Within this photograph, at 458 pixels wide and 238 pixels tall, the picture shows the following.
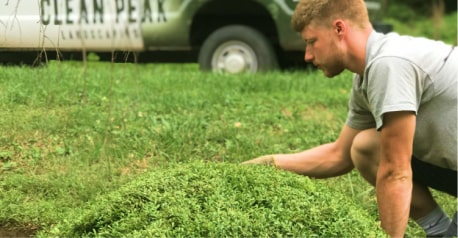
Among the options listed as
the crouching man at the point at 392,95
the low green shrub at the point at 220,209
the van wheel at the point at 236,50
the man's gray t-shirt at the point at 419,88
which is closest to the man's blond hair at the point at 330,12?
the crouching man at the point at 392,95

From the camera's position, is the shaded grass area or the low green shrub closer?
the low green shrub

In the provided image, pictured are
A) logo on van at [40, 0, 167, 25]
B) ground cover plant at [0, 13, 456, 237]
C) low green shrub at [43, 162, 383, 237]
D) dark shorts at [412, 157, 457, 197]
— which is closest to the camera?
low green shrub at [43, 162, 383, 237]

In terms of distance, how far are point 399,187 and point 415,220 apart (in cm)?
82

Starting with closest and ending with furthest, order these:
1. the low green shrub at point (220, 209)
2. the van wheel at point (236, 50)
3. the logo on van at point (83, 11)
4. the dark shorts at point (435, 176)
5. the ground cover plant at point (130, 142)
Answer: the low green shrub at point (220, 209)
the ground cover plant at point (130, 142)
the logo on van at point (83, 11)
the dark shorts at point (435, 176)
the van wheel at point (236, 50)

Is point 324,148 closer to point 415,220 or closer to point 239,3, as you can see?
point 415,220

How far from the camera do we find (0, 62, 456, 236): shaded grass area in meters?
2.89

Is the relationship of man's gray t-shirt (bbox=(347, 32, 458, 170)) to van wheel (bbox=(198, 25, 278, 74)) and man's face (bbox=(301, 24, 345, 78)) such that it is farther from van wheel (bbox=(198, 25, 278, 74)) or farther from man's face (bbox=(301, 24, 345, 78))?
van wheel (bbox=(198, 25, 278, 74))

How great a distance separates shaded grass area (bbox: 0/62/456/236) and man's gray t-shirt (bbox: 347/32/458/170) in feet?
1.38

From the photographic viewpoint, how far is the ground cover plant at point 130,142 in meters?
2.51

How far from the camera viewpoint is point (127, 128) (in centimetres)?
392

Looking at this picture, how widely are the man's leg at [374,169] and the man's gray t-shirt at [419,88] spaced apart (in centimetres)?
15

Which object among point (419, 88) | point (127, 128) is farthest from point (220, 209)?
point (127, 128)

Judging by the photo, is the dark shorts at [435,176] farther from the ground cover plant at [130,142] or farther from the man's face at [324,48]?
the man's face at [324,48]

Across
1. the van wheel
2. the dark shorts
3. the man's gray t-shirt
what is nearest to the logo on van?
the man's gray t-shirt
